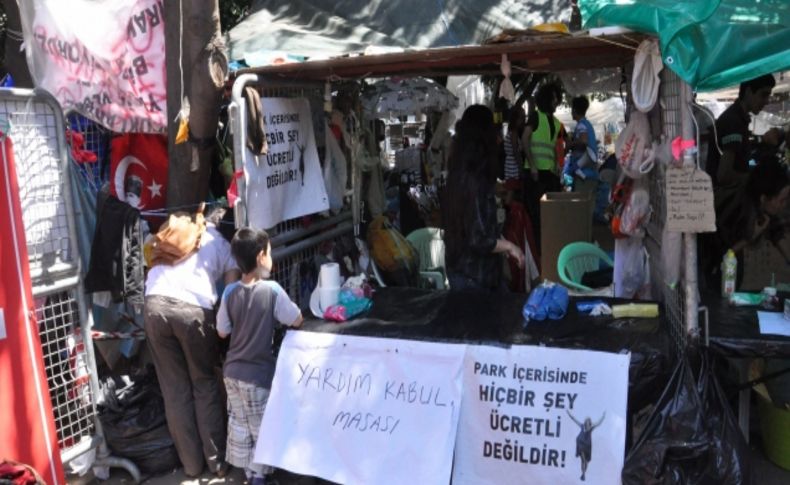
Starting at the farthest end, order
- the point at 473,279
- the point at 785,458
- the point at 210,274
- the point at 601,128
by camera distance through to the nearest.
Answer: the point at 601,128, the point at 473,279, the point at 210,274, the point at 785,458

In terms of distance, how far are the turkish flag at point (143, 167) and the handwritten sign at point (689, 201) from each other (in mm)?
3370

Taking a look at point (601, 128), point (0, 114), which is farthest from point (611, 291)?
point (601, 128)

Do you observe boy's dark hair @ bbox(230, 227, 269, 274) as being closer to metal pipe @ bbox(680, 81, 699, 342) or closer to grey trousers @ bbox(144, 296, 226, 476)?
grey trousers @ bbox(144, 296, 226, 476)

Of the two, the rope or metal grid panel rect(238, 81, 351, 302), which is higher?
the rope

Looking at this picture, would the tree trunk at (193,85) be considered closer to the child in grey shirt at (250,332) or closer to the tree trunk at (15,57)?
the child in grey shirt at (250,332)

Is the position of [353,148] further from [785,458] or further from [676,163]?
[785,458]

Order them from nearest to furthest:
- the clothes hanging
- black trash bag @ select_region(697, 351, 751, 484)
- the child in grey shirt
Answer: black trash bag @ select_region(697, 351, 751, 484) < the child in grey shirt < the clothes hanging

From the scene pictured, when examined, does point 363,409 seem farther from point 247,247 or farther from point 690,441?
point 690,441

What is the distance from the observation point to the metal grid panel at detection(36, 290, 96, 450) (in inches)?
157

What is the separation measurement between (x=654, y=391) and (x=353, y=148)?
3259mm

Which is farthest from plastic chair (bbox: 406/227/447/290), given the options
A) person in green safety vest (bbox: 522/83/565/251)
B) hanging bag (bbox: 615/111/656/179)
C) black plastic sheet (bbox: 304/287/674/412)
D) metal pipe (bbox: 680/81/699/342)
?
metal pipe (bbox: 680/81/699/342)

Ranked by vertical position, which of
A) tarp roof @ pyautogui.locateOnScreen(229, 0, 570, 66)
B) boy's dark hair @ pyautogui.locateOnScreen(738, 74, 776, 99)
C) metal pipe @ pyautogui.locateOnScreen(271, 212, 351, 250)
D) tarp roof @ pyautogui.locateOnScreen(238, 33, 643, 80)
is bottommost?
metal pipe @ pyautogui.locateOnScreen(271, 212, 351, 250)

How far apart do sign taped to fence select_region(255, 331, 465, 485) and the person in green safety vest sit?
197 inches

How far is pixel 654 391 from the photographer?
3230 mm
